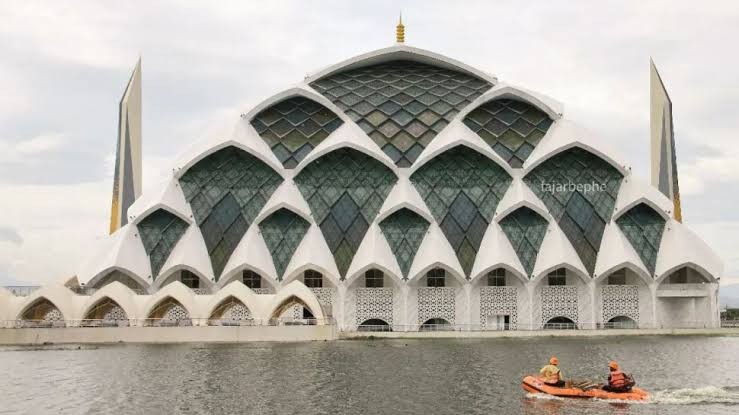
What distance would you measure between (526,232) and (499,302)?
6147 millimetres

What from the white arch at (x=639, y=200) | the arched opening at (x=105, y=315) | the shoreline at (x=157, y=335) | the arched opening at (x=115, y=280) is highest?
the white arch at (x=639, y=200)

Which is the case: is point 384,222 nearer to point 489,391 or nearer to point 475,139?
point 475,139

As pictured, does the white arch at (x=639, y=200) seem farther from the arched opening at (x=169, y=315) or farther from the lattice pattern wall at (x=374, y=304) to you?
the arched opening at (x=169, y=315)

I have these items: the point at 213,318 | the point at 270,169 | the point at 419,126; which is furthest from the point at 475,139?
the point at 213,318

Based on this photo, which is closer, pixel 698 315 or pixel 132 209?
pixel 698 315

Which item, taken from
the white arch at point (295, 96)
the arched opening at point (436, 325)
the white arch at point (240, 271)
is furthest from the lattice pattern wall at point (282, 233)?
the arched opening at point (436, 325)

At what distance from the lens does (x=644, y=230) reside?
68.6 meters

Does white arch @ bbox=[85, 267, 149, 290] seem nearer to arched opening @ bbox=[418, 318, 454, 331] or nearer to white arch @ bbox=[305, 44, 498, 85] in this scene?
arched opening @ bbox=[418, 318, 454, 331]

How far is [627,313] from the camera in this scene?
66.4m

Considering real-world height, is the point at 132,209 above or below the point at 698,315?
above

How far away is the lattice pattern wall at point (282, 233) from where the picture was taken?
2670 inches

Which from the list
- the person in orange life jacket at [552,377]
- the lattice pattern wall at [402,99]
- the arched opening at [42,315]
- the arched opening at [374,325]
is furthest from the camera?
the lattice pattern wall at [402,99]

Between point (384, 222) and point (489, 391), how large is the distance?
39043 millimetres

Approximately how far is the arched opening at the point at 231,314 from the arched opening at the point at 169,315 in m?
1.81
